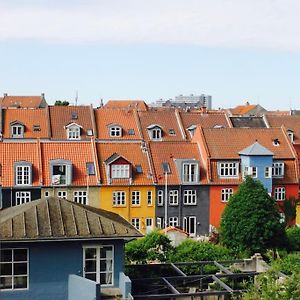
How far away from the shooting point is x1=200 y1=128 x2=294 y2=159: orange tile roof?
171 ft

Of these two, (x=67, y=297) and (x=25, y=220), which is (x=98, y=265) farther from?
(x=25, y=220)

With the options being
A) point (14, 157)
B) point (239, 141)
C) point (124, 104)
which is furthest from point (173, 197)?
point (124, 104)

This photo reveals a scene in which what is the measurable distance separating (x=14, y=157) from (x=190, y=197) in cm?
1336

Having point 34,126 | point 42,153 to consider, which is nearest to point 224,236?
point 42,153

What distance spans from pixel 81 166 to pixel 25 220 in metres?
27.6

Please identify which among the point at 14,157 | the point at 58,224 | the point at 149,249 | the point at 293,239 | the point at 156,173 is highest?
the point at 14,157

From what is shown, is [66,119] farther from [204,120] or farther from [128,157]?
[204,120]

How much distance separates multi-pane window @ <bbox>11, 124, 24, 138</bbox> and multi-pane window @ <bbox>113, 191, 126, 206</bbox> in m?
14.3

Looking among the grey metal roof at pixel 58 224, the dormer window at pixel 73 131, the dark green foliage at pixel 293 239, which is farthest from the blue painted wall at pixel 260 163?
the grey metal roof at pixel 58 224

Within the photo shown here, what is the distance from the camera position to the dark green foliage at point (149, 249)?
33.6 meters

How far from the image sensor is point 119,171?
49.6 metres

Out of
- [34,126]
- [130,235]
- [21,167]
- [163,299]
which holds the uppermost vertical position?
[34,126]

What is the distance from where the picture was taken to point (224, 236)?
40500mm

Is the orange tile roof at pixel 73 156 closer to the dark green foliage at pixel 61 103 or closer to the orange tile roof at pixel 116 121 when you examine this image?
the orange tile roof at pixel 116 121
